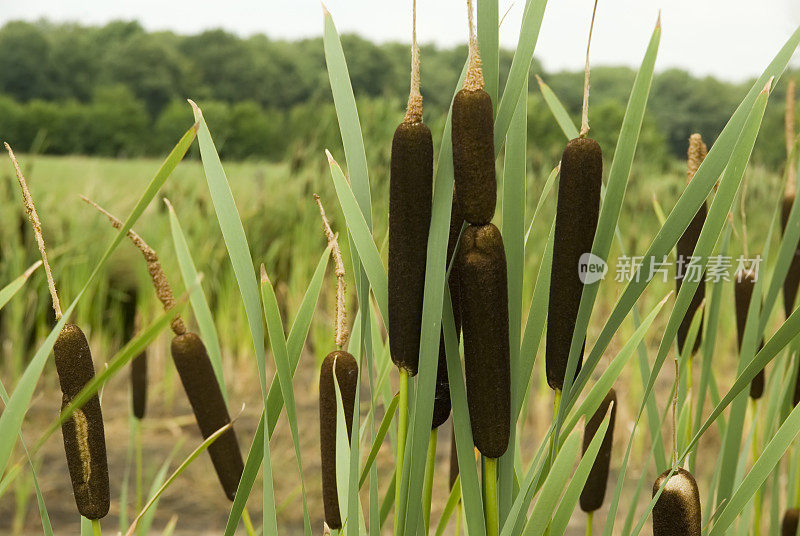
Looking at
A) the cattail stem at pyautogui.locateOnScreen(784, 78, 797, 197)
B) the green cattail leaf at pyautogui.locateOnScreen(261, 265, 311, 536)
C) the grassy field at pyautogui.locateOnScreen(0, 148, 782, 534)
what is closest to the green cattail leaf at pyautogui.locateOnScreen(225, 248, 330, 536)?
the green cattail leaf at pyautogui.locateOnScreen(261, 265, 311, 536)

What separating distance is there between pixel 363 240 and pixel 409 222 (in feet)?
0.11

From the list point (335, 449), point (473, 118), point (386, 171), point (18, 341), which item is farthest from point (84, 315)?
point (473, 118)

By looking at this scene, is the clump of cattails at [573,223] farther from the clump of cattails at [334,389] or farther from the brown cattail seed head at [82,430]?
the brown cattail seed head at [82,430]

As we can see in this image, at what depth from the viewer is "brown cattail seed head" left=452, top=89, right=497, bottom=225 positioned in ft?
1.03

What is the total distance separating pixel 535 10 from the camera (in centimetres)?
35

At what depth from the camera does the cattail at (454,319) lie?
37cm

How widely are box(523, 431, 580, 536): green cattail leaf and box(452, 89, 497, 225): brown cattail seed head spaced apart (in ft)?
0.39

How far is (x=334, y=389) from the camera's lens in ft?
1.31

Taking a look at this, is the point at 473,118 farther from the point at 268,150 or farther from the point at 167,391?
the point at 268,150

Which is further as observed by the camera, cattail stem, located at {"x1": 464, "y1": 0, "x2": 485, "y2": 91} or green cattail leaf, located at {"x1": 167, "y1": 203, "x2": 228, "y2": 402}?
green cattail leaf, located at {"x1": 167, "y1": 203, "x2": 228, "y2": 402}

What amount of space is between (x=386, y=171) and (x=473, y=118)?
267cm

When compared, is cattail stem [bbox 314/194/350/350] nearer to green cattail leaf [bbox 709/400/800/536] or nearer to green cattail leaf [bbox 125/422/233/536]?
green cattail leaf [bbox 125/422/233/536]

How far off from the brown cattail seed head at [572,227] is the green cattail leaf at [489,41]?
0.15 feet

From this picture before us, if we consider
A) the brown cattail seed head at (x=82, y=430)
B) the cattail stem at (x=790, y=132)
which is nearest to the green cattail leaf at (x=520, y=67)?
the brown cattail seed head at (x=82, y=430)
